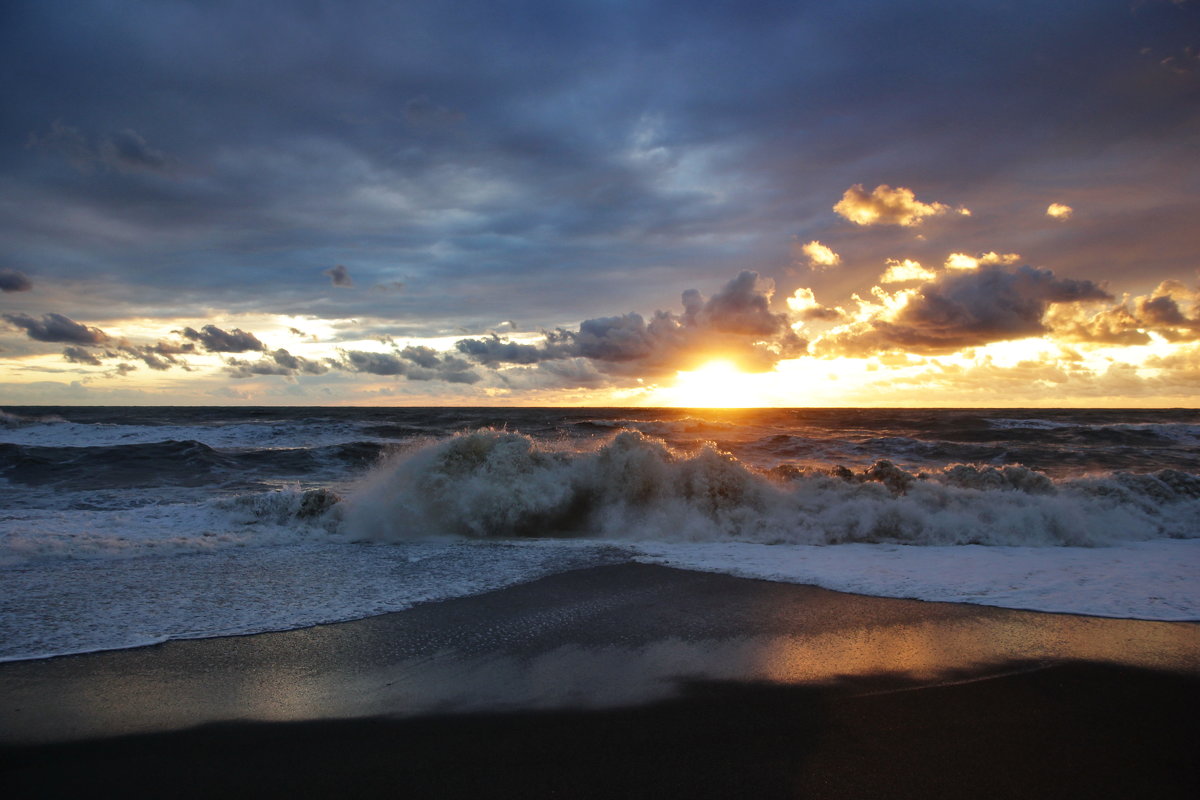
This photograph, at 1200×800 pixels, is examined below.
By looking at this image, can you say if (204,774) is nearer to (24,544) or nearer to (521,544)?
(521,544)

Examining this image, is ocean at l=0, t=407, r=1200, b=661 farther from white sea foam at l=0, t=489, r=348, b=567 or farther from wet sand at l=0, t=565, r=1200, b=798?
wet sand at l=0, t=565, r=1200, b=798

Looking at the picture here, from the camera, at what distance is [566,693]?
3.76m

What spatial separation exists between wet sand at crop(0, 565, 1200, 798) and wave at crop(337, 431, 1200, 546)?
404cm

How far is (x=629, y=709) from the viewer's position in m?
3.54

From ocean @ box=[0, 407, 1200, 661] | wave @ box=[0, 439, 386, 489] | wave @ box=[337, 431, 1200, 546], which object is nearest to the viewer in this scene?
ocean @ box=[0, 407, 1200, 661]

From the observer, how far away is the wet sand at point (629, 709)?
9.39 feet

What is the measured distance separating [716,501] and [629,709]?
22.4ft

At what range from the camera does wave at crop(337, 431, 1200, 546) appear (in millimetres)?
9156

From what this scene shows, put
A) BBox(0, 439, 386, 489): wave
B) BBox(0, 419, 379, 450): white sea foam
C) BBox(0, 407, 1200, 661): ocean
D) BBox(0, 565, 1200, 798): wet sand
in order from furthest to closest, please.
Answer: BBox(0, 419, 379, 450): white sea foam → BBox(0, 439, 386, 489): wave → BBox(0, 407, 1200, 661): ocean → BBox(0, 565, 1200, 798): wet sand

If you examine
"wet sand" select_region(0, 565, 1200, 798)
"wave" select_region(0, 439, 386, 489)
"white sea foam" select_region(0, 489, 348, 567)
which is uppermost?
"wet sand" select_region(0, 565, 1200, 798)

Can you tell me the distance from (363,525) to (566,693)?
631 centimetres

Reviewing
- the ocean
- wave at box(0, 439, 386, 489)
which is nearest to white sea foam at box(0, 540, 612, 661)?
the ocean

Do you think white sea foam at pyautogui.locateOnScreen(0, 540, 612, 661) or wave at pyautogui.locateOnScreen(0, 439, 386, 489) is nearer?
white sea foam at pyautogui.locateOnScreen(0, 540, 612, 661)

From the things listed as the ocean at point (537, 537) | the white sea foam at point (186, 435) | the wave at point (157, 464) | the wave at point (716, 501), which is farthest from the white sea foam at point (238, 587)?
the white sea foam at point (186, 435)
